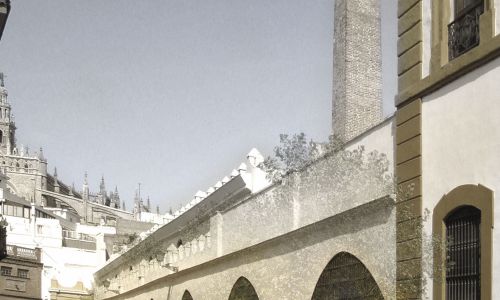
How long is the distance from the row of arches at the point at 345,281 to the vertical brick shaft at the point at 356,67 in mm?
8626

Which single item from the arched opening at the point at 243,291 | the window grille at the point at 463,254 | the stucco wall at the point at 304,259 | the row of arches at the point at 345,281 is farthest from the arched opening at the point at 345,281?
the arched opening at the point at 243,291

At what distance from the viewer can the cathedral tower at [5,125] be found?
13025 centimetres

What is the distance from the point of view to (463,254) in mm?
10938

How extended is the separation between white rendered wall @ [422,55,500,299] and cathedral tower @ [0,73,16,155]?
122 metres

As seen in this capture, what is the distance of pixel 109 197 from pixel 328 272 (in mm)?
129116

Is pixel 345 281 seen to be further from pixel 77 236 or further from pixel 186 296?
pixel 77 236

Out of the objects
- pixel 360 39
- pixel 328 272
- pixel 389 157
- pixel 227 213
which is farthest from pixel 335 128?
pixel 389 157

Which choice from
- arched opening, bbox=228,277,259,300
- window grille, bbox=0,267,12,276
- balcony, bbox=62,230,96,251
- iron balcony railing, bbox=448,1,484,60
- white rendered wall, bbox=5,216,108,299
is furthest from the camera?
balcony, bbox=62,230,96,251

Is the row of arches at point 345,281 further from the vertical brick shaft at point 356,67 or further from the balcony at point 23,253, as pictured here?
the balcony at point 23,253

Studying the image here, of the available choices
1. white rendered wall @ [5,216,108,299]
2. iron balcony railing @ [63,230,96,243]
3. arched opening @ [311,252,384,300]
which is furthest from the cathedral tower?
arched opening @ [311,252,384,300]

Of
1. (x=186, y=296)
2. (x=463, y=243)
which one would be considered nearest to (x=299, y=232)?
(x=463, y=243)

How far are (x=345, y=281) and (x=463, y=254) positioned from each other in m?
4.32

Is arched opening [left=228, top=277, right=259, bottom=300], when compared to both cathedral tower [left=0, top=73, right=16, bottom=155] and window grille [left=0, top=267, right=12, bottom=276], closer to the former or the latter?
window grille [left=0, top=267, right=12, bottom=276]

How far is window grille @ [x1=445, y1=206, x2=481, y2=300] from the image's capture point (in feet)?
34.9
